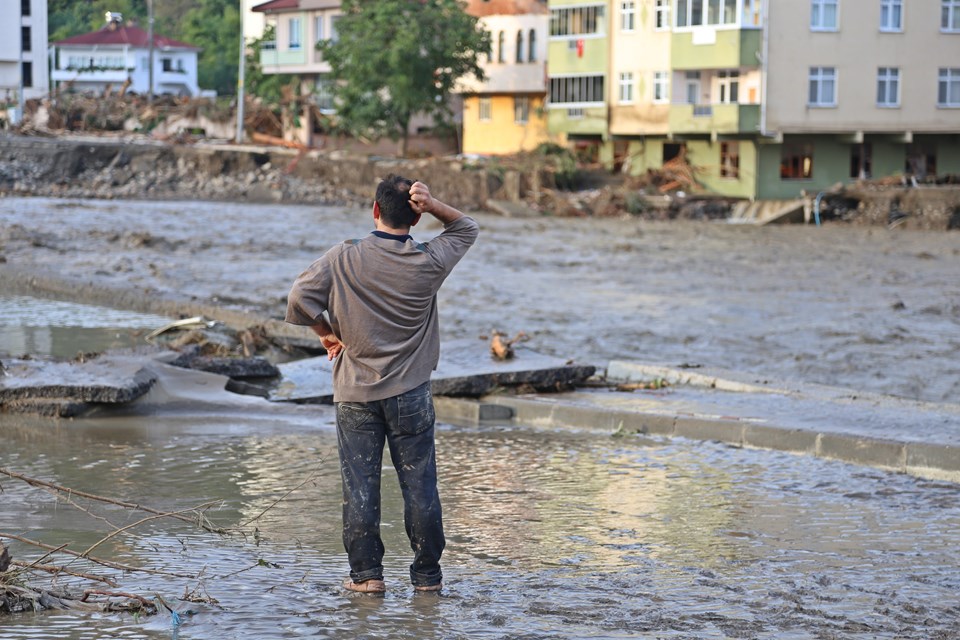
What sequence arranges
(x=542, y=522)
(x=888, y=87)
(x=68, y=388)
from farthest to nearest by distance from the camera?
(x=888, y=87), (x=68, y=388), (x=542, y=522)

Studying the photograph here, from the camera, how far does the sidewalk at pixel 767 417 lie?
29.9ft

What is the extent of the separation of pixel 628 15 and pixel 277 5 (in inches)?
971

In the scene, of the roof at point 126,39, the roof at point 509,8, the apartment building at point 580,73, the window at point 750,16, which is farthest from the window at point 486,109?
the roof at point 126,39

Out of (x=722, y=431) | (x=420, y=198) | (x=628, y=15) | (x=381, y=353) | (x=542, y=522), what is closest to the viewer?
(x=420, y=198)

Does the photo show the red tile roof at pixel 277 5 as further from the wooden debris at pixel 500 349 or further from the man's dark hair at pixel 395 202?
the man's dark hair at pixel 395 202

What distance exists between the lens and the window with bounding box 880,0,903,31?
48656 mm

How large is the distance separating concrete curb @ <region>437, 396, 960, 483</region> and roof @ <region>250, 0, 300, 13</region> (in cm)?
6345

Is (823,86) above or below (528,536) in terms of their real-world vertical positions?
above

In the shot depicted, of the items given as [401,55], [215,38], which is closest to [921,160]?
[401,55]

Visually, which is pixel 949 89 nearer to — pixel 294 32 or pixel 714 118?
pixel 714 118

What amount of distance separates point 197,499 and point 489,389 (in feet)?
13.2

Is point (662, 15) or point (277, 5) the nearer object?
point (662, 15)

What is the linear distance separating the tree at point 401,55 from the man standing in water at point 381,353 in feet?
165

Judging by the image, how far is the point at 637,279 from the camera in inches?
1040
